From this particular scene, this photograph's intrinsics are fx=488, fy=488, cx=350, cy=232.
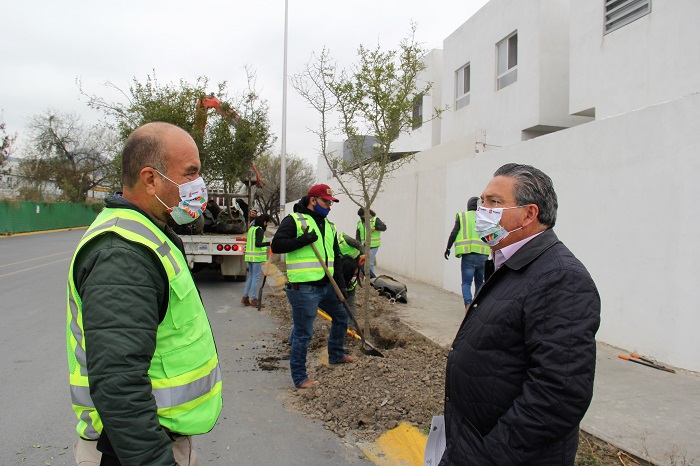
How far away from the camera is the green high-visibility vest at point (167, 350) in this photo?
4.94 feet

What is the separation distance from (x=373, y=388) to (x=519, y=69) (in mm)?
9710

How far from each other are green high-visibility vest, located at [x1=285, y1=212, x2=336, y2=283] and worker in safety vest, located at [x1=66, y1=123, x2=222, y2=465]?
2.90 metres

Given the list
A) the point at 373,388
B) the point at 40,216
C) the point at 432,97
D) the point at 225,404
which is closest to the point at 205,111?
the point at 432,97

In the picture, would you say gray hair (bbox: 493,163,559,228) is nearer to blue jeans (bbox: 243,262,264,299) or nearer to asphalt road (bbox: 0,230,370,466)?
asphalt road (bbox: 0,230,370,466)

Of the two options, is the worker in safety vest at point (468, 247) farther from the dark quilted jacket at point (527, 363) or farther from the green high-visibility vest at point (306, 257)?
the dark quilted jacket at point (527, 363)

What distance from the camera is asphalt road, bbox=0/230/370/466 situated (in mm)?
3500

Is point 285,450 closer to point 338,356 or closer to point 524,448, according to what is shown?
point 338,356

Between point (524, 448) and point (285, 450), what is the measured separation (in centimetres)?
237

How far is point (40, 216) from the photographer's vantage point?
31.6 meters

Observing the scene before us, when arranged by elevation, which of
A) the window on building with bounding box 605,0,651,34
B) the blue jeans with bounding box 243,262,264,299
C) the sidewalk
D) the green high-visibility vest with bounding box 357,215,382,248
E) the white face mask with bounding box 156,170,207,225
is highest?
the window on building with bounding box 605,0,651,34

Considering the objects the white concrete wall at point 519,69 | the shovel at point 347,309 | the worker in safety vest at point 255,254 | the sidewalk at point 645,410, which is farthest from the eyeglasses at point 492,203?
the white concrete wall at point 519,69

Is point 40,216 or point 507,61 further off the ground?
point 507,61

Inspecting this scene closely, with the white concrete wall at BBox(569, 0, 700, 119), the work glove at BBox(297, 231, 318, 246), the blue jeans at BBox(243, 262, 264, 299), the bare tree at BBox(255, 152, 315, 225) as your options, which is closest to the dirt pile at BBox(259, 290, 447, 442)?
the work glove at BBox(297, 231, 318, 246)

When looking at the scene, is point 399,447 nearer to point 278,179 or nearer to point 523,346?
point 523,346
